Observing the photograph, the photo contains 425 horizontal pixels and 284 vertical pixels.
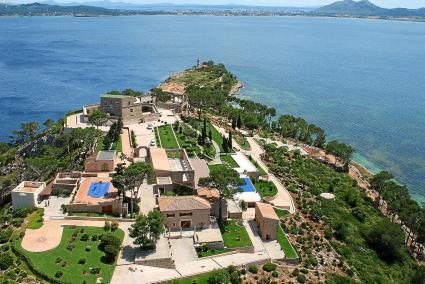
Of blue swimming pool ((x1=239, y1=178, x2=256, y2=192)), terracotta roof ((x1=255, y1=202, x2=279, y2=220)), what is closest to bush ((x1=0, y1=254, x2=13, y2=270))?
terracotta roof ((x1=255, y1=202, x2=279, y2=220))

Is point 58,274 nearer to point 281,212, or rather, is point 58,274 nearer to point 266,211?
point 266,211

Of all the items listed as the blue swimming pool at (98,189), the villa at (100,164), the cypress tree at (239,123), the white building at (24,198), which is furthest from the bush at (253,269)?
the cypress tree at (239,123)

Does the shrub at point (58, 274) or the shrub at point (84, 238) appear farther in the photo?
the shrub at point (84, 238)

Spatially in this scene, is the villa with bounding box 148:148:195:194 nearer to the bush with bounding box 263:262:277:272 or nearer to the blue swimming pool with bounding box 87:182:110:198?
the blue swimming pool with bounding box 87:182:110:198

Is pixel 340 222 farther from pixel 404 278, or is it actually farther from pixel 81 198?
pixel 81 198

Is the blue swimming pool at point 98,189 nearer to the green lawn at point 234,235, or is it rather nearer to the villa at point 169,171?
the villa at point 169,171

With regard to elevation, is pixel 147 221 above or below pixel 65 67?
above

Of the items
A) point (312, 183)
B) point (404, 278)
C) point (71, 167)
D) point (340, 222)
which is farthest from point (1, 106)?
point (404, 278)
